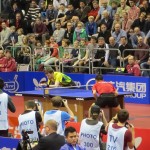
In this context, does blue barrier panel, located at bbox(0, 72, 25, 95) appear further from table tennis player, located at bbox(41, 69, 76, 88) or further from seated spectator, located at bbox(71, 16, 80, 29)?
table tennis player, located at bbox(41, 69, 76, 88)

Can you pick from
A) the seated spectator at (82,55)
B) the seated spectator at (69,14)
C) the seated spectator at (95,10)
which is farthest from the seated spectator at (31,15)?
the seated spectator at (82,55)

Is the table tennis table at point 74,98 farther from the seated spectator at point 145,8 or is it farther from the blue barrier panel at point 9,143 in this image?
the seated spectator at point 145,8

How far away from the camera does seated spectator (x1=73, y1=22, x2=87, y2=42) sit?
28763 mm

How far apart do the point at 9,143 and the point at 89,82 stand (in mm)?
11153

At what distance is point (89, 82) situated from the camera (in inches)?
1031

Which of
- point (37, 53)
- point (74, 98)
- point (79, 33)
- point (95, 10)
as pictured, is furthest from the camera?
point (95, 10)

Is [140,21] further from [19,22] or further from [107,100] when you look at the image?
[107,100]

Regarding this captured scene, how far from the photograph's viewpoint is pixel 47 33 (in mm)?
30922

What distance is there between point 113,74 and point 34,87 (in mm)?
3514

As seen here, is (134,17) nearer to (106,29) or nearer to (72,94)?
(106,29)

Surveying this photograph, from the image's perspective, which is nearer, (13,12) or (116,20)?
(116,20)

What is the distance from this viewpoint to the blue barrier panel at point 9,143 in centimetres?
1513

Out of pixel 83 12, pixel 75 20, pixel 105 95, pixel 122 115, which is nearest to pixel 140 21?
pixel 75 20

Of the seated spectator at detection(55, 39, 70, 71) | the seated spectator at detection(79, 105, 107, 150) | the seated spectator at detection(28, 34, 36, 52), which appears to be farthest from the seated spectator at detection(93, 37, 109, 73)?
the seated spectator at detection(79, 105, 107, 150)
